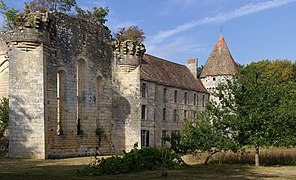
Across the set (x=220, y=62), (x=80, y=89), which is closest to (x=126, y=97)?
(x=80, y=89)

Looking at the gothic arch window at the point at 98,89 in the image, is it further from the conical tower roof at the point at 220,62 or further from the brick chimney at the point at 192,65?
the brick chimney at the point at 192,65

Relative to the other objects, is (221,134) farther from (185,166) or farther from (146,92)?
(146,92)

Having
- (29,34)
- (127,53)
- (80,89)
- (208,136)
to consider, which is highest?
(29,34)

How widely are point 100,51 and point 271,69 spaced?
119ft

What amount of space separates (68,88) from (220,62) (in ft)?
94.8

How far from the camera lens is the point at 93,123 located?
2477 cm

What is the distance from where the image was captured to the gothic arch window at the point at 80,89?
2394 cm

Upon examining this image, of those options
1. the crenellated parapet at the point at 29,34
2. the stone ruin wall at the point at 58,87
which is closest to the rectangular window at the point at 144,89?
the stone ruin wall at the point at 58,87

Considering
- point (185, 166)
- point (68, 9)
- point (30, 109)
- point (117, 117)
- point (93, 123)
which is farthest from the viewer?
point (68, 9)

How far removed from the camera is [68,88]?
22875mm

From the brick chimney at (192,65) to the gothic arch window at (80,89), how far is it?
26.7 m

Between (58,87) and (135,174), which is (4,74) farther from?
(135,174)

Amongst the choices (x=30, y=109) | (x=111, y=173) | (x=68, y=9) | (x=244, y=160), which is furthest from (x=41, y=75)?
(x=68, y=9)

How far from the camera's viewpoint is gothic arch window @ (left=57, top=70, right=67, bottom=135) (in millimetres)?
22547
